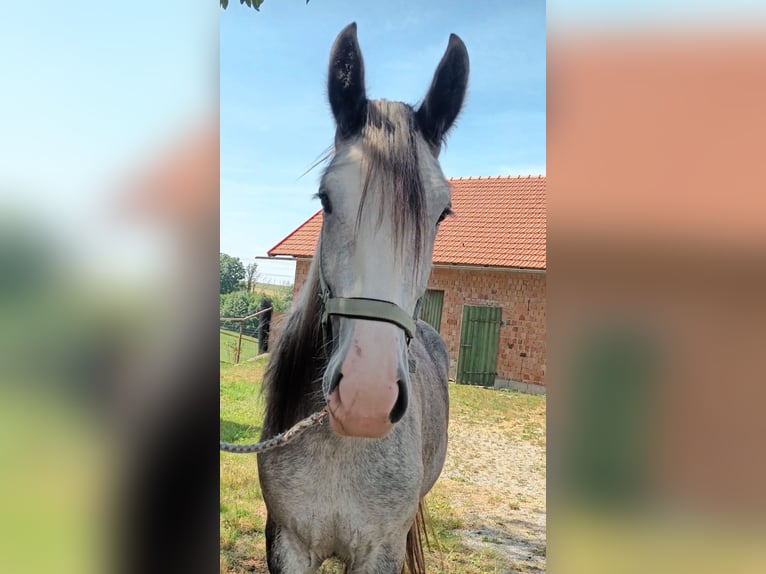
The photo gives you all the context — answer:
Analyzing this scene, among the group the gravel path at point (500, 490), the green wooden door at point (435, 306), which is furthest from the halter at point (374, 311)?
the green wooden door at point (435, 306)

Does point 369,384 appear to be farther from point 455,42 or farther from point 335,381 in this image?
Result: point 455,42

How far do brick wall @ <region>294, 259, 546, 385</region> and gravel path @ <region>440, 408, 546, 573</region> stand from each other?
66 centimetres

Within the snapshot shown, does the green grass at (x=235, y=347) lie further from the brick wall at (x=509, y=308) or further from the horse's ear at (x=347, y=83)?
the horse's ear at (x=347, y=83)

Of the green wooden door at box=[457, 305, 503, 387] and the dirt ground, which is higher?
the green wooden door at box=[457, 305, 503, 387]

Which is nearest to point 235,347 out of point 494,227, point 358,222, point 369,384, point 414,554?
point 414,554

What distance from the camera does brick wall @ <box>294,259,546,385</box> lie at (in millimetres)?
4777

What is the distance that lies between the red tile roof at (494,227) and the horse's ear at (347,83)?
283 cm

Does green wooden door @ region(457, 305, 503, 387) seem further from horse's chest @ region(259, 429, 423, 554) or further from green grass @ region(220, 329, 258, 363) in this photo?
horse's chest @ region(259, 429, 423, 554)

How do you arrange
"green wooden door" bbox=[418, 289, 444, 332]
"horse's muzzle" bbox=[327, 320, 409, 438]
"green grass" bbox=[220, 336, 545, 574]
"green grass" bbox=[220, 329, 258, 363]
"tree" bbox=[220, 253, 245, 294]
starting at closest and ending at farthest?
"horse's muzzle" bbox=[327, 320, 409, 438]
"tree" bbox=[220, 253, 245, 294]
"green grass" bbox=[220, 336, 545, 574]
"green grass" bbox=[220, 329, 258, 363]
"green wooden door" bbox=[418, 289, 444, 332]

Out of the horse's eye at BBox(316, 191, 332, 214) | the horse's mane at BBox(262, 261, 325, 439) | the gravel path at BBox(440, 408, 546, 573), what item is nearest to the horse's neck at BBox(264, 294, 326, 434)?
the horse's mane at BBox(262, 261, 325, 439)
